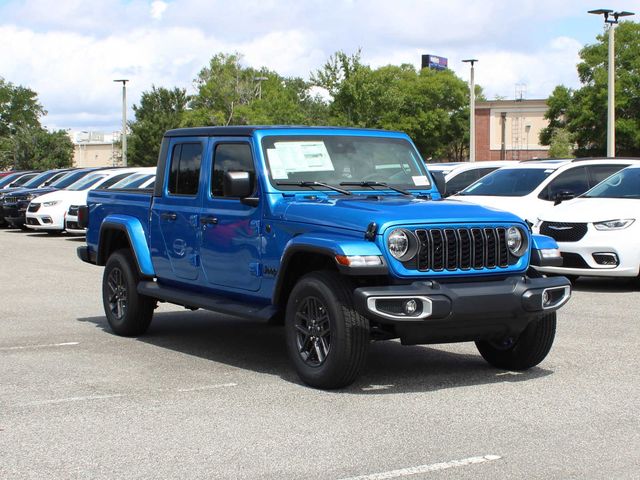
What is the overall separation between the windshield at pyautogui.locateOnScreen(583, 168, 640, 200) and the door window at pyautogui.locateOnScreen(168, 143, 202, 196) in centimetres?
716

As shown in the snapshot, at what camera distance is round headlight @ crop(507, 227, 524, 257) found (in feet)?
26.0

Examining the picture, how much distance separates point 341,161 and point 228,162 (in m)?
0.94

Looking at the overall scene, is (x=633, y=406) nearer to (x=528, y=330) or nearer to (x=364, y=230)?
(x=528, y=330)

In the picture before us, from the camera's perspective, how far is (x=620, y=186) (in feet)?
49.2

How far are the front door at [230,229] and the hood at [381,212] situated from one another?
0.43m

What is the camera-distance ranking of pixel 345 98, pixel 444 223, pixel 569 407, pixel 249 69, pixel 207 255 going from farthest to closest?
1. pixel 249 69
2. pixel 345 98
3. pixel 207 255
4. pixel 444 223
5. pixel 569 407

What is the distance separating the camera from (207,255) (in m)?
9.01

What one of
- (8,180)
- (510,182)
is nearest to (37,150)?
(8,180)

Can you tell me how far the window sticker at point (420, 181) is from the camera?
9133 mm

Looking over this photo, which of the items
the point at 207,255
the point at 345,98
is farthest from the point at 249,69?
the point at 207,255

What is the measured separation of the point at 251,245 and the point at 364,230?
131 centimetres

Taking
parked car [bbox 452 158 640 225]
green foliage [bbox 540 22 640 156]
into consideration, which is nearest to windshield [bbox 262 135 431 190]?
parked car [bbox 452 158 640 225]

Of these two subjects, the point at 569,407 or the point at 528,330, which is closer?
the point at 569,407

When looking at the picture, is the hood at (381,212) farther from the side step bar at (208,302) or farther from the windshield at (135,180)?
the windshield at (135,180)
